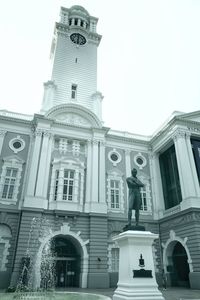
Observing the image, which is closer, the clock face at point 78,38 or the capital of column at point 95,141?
the capital of column at point 95,141

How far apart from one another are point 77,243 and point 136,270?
1321 cm

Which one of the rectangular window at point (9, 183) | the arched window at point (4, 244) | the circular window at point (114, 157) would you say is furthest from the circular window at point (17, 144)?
the circular window at point (114, 157)

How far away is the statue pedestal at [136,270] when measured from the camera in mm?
9426

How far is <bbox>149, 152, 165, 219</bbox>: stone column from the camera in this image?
1040 inches

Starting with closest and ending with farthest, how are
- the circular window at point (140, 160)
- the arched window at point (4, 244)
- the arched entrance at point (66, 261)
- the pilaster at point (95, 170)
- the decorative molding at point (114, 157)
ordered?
the arched window at point (4, 244) < the arched entrance at point (66, 261) < the pilaster at point (95, 170) < the decorative molding at point (114, 157) < the circular window at point (140, 160)

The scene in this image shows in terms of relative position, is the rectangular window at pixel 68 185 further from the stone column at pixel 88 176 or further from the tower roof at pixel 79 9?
the tower roof at pixel 79 9

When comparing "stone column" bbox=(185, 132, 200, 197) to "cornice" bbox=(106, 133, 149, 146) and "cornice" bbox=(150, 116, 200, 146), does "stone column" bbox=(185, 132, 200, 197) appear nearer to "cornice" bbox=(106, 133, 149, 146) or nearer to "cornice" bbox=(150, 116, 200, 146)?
"cornice" bbox=(150, 116, 200, 146)

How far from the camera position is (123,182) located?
2691 cm

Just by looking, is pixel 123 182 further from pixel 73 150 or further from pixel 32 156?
pixel 32 156

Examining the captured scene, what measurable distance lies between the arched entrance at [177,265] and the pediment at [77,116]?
605 inches

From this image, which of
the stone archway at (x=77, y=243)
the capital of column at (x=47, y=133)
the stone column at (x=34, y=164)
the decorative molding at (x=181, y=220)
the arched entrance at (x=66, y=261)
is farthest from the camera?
the capital of column at (x=47, y=133)

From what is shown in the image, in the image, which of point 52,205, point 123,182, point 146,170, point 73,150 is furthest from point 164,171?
point 52,205

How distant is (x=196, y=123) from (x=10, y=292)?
22987mm

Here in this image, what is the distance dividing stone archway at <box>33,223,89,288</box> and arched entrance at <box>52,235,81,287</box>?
114cm
